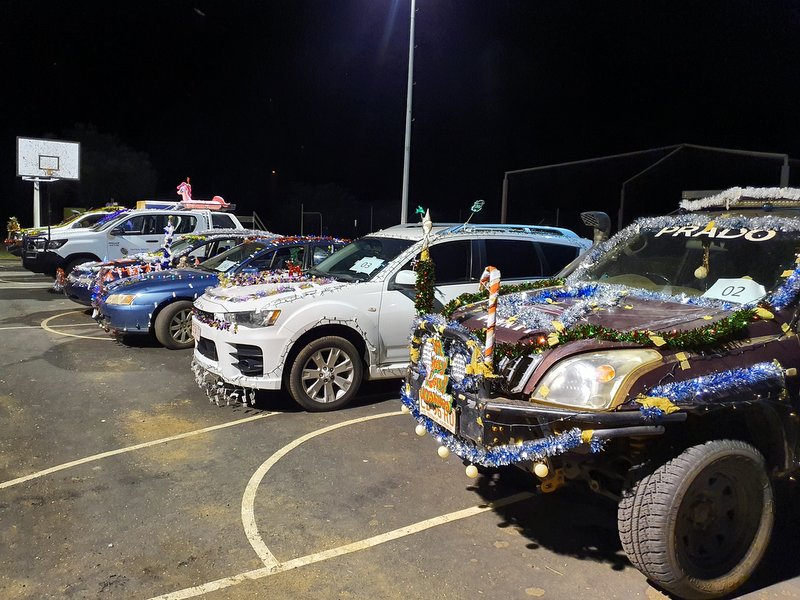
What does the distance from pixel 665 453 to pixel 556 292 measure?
1519 millimetres

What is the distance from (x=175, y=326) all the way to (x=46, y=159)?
67.1 ft

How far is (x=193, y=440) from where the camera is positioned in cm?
542

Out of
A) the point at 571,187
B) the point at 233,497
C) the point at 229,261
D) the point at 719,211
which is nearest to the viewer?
the point at 233,497

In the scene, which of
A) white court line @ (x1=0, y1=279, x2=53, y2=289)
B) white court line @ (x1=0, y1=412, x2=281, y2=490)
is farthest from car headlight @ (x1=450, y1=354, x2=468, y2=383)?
white court line @ (x1=0, y1=279, x2=53, y2=289)

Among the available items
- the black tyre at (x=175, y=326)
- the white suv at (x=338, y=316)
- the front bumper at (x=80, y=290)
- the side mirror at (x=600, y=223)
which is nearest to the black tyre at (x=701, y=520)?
the side mirror at (x=600, y=223)

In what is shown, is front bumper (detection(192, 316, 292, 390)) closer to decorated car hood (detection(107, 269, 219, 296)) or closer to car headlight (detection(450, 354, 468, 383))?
car headlight (detection(450, 354, 468, 383))

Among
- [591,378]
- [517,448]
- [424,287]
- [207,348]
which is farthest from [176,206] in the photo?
[591,378]

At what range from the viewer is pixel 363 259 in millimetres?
6965

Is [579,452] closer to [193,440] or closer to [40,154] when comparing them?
[193,440]

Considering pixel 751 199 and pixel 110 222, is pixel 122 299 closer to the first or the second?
pixel 751 199

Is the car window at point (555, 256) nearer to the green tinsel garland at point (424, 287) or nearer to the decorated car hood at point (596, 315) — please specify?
the green tinsel garland at point (424, 287)

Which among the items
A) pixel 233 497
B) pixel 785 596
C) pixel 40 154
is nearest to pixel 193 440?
pixel 233 497

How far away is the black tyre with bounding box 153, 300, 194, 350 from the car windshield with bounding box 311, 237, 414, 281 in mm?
2425

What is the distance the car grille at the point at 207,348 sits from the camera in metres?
6.21
